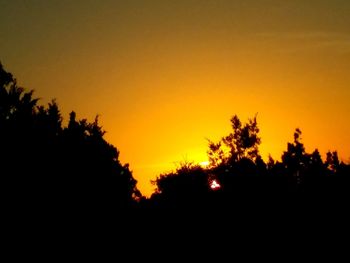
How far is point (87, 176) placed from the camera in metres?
20.8

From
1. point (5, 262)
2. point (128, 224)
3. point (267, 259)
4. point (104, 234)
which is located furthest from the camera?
point (128, 224)

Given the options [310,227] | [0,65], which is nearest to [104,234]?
[310,227]

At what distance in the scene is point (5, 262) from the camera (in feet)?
50.7

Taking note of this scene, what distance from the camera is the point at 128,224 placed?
21.4m

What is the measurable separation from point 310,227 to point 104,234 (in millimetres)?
8555

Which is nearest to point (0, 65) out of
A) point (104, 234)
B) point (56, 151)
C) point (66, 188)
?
point (56, 151)

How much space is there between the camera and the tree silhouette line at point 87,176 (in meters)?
17.8

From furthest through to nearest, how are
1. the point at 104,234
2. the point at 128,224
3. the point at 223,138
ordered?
the point at 223,138 → the point at 128,224 → the point at 104,234

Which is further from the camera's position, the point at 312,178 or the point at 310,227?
the point at 312,178

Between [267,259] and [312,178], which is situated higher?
[312,178]

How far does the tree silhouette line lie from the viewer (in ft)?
58.3

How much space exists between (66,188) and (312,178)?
10.7 meters

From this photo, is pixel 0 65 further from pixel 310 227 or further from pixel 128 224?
pixel 310 227

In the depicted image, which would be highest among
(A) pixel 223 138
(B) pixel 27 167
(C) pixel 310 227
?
(A) pixel 223 138
